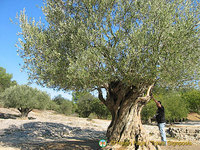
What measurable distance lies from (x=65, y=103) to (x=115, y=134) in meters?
56.9

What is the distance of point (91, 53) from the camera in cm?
910

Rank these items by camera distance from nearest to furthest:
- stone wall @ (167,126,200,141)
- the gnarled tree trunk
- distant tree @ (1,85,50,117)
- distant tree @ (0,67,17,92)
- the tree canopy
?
the tree canopy < the gnarled tree trunk < stone wall @ (167,126,200,141) < distant tree @ (1,85,50,117) < distant tree @ (0,67,17,92)

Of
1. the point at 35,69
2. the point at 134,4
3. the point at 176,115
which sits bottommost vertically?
the point at 176,115

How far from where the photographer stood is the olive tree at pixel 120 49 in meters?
8.91

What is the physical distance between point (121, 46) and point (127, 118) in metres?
5.26

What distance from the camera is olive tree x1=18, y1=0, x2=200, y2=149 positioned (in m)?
8.91

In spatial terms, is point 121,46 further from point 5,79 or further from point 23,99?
point 5,79

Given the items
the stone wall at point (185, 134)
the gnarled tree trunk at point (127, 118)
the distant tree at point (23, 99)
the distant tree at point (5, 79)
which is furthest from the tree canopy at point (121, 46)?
the distant tree at point (5, 79)

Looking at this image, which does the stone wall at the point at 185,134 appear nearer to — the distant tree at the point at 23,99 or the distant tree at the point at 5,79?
the distant tree at the point at 23,99

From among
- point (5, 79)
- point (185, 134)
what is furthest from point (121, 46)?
point (5, 79)

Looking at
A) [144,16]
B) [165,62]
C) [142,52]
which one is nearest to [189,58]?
[165,62]

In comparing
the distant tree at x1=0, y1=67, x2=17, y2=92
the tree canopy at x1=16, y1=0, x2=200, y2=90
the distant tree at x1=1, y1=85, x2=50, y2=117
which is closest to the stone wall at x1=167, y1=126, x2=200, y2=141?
the tree canopy at x1=16, y1=0, x2=200, y2=90

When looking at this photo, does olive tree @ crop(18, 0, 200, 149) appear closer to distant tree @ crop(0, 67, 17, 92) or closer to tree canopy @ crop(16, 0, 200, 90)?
tree canopy @ crop(16, 0, 200, 90)

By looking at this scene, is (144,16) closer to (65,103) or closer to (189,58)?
(189,58)
